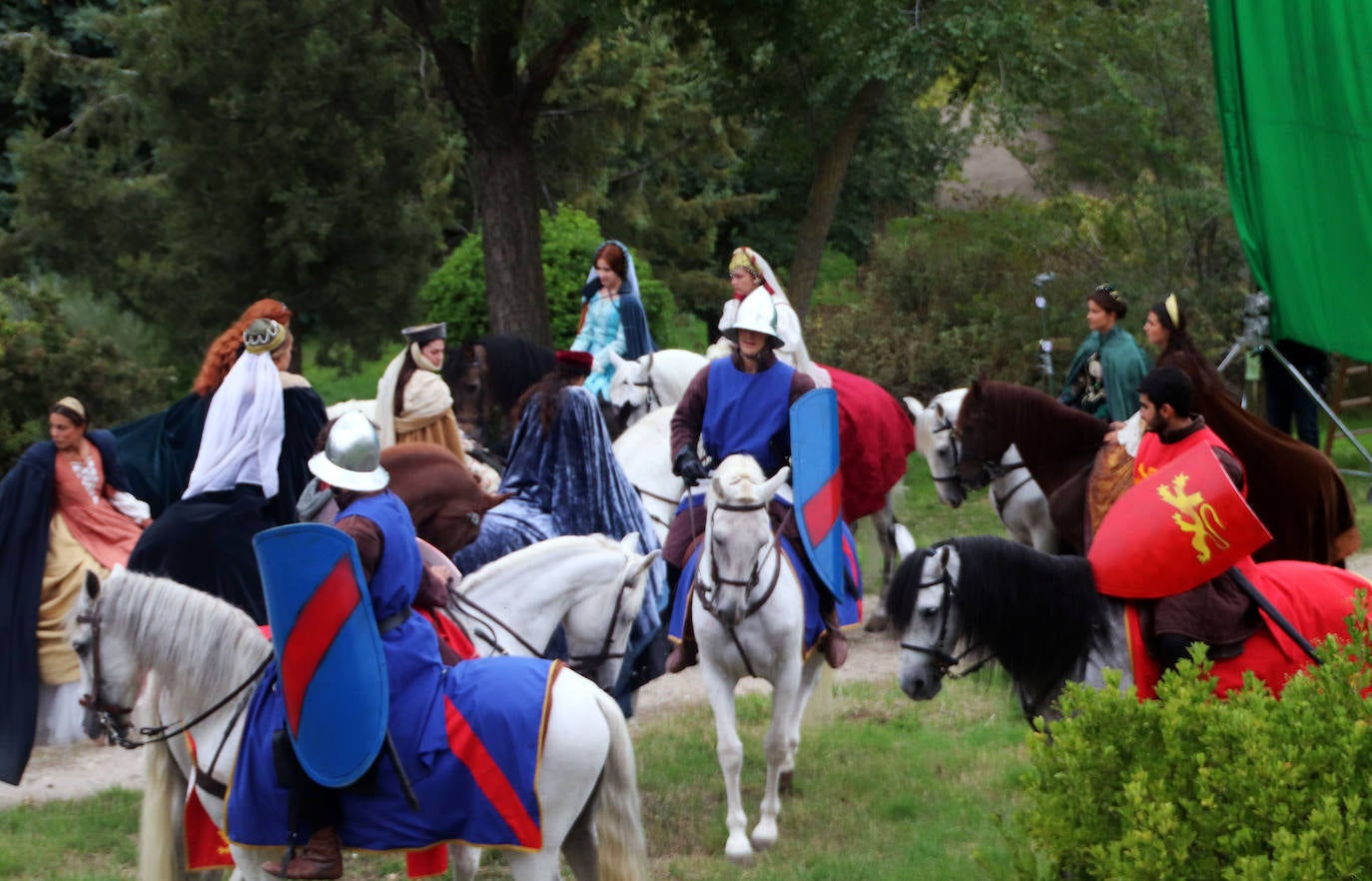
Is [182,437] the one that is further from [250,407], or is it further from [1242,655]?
[1242,655]

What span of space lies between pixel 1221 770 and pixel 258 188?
13446mm

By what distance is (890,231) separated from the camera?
22.6 metres

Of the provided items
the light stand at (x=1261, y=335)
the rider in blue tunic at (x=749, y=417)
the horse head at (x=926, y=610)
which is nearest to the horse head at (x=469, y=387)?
the rider in blue tunic at (x=749, y=417)

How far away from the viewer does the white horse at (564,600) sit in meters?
6.50

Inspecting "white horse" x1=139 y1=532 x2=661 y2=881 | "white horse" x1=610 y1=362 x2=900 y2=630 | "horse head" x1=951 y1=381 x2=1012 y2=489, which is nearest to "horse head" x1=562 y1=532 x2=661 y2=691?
"white horse" x1=139 y1=532 x2=661 y2=881

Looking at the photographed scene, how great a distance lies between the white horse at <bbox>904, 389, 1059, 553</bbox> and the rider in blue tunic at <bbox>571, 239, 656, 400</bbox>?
2.23 m

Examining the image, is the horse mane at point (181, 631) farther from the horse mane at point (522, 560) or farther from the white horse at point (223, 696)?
the horse mane at point (522, 560)

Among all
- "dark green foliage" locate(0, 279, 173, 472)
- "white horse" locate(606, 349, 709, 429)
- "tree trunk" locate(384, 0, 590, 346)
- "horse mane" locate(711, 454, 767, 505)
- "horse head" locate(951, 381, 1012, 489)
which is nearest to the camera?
"horse mane" locate(711, 454, 767, 505)

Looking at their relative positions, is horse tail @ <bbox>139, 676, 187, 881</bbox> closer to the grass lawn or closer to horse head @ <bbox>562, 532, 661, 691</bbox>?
the grass lawn

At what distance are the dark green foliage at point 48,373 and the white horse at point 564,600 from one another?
7.19m

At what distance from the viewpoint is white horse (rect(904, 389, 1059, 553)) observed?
10.9 m

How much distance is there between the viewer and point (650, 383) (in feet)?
37.9

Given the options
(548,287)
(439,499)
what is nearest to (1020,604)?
(439,499)

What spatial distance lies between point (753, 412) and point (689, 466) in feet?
1.36
